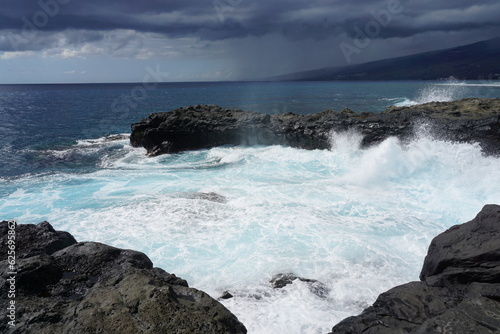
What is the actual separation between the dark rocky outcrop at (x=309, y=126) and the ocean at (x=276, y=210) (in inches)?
41.5

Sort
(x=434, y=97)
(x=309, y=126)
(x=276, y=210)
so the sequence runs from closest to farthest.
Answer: (x=276, y=210) → (x=309, y=126) → (x=434, y=97)

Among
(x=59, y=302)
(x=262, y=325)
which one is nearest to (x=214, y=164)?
(x=262, y=325)

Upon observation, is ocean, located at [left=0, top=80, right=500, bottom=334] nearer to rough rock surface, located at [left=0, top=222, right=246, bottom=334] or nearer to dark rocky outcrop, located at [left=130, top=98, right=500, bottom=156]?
dark rocky outcrop, located at [left=130, top=98, right=500, bottom=156]

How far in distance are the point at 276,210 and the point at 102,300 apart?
433 inches

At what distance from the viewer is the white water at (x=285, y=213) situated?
1041cm

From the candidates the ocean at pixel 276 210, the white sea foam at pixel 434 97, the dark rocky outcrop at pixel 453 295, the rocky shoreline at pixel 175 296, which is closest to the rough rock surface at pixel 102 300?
the rocky shoreline at pixel 175 296

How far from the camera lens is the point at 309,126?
29.0 m

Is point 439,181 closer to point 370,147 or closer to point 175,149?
point 370,147

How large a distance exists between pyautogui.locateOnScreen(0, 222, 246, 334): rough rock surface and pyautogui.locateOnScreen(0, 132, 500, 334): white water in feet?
10.2

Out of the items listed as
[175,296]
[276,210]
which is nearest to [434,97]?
[276,210]

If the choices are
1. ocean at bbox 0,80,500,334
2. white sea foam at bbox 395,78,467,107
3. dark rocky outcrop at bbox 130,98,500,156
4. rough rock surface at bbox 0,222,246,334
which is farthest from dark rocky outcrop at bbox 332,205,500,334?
white sea foam at bbox 395,78,467,107

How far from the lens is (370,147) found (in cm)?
2536

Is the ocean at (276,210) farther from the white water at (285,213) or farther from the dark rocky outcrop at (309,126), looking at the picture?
the dark rocky outcrop at (309,126)

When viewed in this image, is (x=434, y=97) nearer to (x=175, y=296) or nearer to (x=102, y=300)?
(x=175, y=296)
